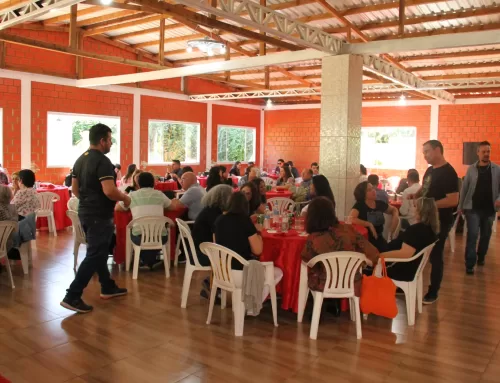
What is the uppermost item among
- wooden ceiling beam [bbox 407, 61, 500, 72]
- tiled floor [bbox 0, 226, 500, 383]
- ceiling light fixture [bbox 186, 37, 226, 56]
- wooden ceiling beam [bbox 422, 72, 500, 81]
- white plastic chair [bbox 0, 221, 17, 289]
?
wooden ceiling beam [bbox 407, 61, 500, 72]

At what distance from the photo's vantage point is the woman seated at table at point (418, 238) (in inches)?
154

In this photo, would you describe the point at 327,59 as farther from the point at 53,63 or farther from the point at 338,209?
the point at 53,63

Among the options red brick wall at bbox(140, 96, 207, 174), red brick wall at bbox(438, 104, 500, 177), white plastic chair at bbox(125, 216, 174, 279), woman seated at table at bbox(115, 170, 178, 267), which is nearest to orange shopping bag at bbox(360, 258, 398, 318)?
white plastic chair at bbox(125, 216, 174, 279)

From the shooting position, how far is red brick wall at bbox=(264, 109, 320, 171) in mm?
15797

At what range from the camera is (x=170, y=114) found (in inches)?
531

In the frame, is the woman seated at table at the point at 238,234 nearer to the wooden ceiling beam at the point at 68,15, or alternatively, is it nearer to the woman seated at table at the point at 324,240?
the woman seated at table at the point at 324,240

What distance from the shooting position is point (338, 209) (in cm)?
673

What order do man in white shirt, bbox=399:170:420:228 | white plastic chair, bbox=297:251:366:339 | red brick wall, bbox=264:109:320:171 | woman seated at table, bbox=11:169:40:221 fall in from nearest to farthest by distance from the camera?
1. white plastic chair, bbox=297:251:366:339
2. woman seated at table, bbox=11:169:40:221
3. man in white shirt, bbox=399:170:420:228
4. red brick wall, bbox=264:109:320:171

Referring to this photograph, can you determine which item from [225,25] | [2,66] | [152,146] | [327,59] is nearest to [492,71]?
[327,59]

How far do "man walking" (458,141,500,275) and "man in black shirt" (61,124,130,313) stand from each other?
400cm

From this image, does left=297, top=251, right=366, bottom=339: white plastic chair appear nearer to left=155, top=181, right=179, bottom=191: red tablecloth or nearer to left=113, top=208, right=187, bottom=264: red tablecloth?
left=113, top=208, right=187, bottom=264: red tablecloth

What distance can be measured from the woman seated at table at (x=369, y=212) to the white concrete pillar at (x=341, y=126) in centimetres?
175

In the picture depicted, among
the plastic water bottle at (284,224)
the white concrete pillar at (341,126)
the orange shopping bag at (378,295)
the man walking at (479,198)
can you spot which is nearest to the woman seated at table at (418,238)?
the orange shopping bag at (378,295)

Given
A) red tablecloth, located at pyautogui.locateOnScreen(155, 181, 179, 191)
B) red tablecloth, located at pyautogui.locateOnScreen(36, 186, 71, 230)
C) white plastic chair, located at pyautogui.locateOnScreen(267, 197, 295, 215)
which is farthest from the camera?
red tablecloth, located at pyautogui.locateOnScreen(155, 181, 179, 191)
